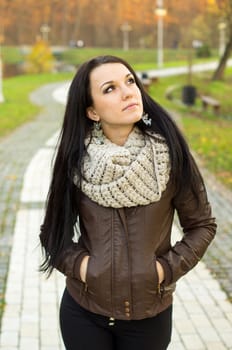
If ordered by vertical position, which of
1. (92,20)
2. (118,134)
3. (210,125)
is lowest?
(92,20)

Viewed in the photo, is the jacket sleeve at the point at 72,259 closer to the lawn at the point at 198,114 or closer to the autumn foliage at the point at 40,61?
the lawn at the point at 198,114

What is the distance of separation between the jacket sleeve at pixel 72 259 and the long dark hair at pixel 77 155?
0.03 metres

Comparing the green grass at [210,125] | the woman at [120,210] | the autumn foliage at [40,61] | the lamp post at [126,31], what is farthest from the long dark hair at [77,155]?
the lamp post at [126,31]

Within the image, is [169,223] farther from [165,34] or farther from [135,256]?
[165,34]

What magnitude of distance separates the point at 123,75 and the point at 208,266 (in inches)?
156

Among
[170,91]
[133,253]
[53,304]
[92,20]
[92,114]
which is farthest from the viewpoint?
[92,20]

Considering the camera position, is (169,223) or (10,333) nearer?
(169,223)

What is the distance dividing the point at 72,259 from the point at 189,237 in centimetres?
46

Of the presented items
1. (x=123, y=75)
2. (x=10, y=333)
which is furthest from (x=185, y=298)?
(x=123, y=75)

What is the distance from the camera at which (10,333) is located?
4391 mm

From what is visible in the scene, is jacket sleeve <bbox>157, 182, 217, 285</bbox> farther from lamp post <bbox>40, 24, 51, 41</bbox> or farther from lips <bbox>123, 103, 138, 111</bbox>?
lamp post <bbox>40, 24, 51, 41</bbox>

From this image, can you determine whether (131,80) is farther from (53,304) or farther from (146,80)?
(146,80)

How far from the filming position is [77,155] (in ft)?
7.72

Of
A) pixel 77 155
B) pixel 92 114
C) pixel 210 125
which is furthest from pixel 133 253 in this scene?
pixel 210 125
